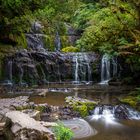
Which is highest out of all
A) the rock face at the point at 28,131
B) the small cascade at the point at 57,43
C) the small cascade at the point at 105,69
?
the small cascade at the point at 57,43

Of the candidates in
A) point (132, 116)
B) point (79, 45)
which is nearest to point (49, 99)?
point (132, 116)

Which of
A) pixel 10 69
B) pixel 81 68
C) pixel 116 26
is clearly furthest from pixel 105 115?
pixel 81 68

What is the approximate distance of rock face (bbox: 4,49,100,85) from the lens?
19156 mm

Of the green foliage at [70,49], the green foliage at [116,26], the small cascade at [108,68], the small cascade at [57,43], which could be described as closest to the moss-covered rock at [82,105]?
the green foliage at [116,26]

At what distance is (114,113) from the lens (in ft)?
40.9

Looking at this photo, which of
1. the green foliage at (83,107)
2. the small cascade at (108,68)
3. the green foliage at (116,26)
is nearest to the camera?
the green foliage at (83,107)

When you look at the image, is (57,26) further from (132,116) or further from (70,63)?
(132,116)

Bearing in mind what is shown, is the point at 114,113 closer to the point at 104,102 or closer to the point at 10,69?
the point at 104,102

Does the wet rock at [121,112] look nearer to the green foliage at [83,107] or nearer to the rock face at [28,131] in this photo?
the green foliage at [83,107]

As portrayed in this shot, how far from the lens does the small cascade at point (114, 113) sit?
12.1m

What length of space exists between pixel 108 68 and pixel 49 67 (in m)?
3.61

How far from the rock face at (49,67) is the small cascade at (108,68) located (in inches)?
12.7

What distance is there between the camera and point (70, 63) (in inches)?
813

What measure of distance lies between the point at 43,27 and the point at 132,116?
14.1m
